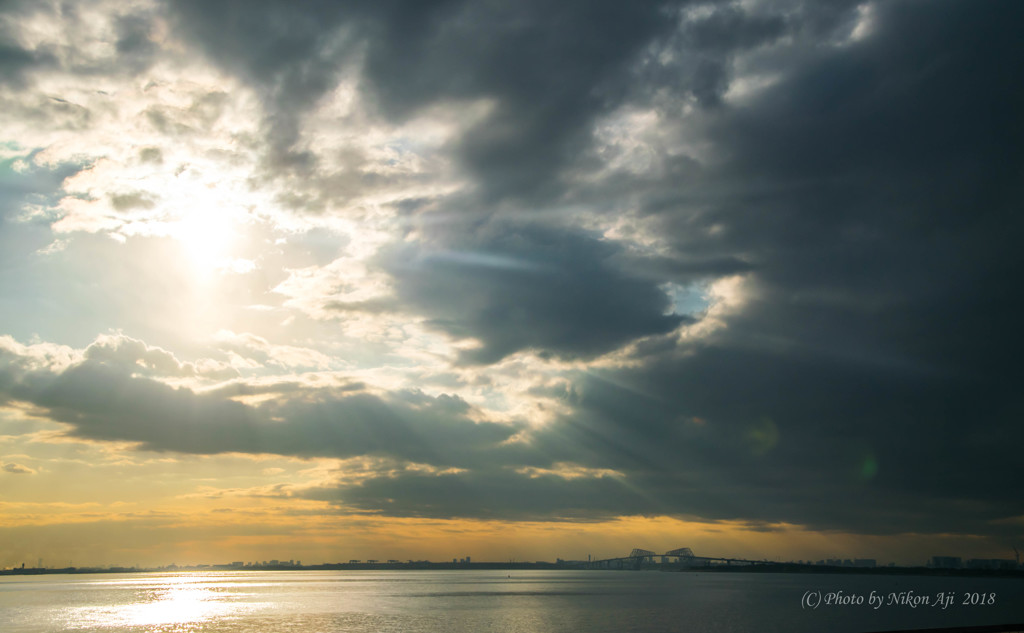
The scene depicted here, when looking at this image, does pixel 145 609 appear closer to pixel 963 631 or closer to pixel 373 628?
pixel 373 628

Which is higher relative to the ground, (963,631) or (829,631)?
(963,631)

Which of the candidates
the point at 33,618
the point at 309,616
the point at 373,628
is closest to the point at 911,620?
the point at 373,628

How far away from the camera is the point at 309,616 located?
116938mm

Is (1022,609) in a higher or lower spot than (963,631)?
lower

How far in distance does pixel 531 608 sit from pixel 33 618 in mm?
95156

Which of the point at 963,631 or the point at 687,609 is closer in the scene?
the point at 963,631

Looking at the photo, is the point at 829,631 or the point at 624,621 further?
the point at 624,621

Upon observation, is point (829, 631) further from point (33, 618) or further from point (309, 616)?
point (33, 618)

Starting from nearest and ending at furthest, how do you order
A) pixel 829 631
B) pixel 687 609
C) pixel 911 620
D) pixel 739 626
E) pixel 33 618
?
1. pixel 829 631
2. pixel 739 626
3. pixel 911 620
4. pixel 33 618
5. pixel 687 609

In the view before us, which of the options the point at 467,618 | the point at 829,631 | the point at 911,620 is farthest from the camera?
the point at 467,618

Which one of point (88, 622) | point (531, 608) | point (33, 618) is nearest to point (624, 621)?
point (531, 608)

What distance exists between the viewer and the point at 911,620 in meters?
101

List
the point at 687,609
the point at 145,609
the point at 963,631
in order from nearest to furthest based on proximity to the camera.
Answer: the point at 963,631, the point at 687,609, the point at 145,609

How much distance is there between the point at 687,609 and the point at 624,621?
34301mm
